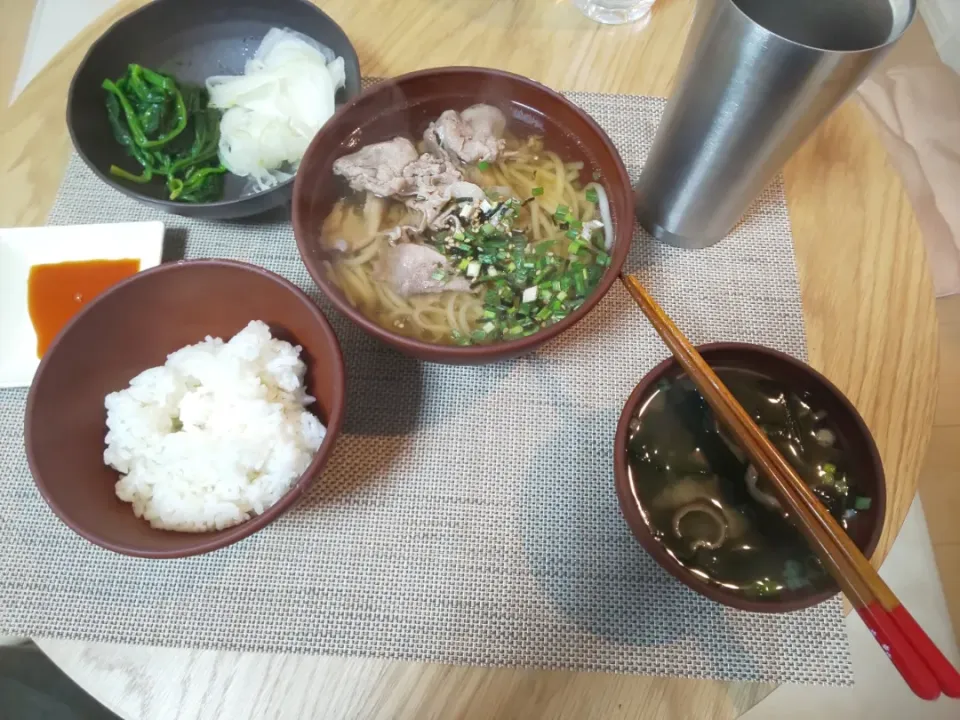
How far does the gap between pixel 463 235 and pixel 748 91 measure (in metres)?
0.59

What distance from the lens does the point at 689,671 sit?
1.10m

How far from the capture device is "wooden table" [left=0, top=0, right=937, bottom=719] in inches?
43.0

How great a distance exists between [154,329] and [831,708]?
226cm

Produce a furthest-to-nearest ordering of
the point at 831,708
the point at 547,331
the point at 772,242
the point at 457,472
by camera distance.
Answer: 1. the point at 831,708
2. the point at 772,242
3. the point at 457,472
4. the point at 547,331

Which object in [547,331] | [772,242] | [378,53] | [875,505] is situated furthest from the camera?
[378,53]

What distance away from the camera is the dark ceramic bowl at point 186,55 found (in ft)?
4.43

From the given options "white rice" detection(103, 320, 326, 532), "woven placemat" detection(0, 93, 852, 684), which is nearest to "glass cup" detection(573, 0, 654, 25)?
"woven placemat" detection(0, 93, 852, 684)

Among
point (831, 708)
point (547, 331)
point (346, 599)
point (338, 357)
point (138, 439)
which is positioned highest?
point (547, 331)

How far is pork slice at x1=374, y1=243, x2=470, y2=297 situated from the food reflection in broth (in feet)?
1.58

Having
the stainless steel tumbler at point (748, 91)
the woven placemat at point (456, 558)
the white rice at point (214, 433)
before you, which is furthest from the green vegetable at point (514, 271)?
the white rice at point (214, 433)

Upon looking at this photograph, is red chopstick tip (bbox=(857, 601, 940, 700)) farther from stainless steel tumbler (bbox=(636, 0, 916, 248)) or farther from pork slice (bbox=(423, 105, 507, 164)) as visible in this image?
pork slice (bbox=(423, 105, 507, 164))

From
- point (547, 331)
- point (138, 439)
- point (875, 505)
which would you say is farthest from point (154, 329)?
point (875, 505)

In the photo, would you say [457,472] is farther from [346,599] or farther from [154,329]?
[154,329]

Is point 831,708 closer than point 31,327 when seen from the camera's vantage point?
No
